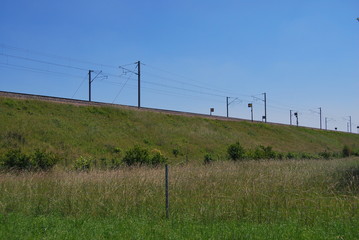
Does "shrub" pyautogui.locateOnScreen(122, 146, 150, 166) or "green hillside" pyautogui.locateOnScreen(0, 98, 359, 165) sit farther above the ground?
"green hillside" pyautogui.locateOnScreen(0, 98, 359, 165)

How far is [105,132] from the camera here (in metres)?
31.9

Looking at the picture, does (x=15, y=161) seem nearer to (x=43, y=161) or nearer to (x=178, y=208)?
(x=43, y=161)

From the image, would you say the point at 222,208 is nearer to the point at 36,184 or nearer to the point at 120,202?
the point at 120,202

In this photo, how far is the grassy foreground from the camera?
6.39 m

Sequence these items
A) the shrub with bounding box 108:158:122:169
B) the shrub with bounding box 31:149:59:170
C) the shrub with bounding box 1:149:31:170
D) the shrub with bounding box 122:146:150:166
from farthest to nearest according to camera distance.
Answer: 1. the shrub with bounding box 122:146:150:166
2. the shrub with bounding box 31:149:59:170
3. the shrub with bounding box 1:149:31:170
4. the shrub with bounding box 108:158:122:169

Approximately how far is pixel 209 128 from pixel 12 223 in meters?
41.0

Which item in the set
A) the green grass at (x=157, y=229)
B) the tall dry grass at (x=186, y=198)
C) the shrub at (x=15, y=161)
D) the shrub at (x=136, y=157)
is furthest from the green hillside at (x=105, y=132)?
the green grass at (x=157, y=229)

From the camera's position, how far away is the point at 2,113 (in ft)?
91.8

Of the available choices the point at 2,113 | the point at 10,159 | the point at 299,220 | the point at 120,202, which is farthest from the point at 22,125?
the point at 299,220

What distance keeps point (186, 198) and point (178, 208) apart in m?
0.78

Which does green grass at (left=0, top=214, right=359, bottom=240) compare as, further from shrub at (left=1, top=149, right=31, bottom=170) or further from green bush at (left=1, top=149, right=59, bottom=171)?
shrub at (left=1, top=149, right=31, bottom=170)

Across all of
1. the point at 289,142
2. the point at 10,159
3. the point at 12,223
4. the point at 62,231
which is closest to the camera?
the point at 62,231

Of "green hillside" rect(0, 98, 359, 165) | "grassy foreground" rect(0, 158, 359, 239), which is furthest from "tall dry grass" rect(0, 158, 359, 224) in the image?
"green hillside" rect(0, 98, 359, 165)

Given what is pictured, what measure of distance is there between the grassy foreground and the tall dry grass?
0.02 meters
